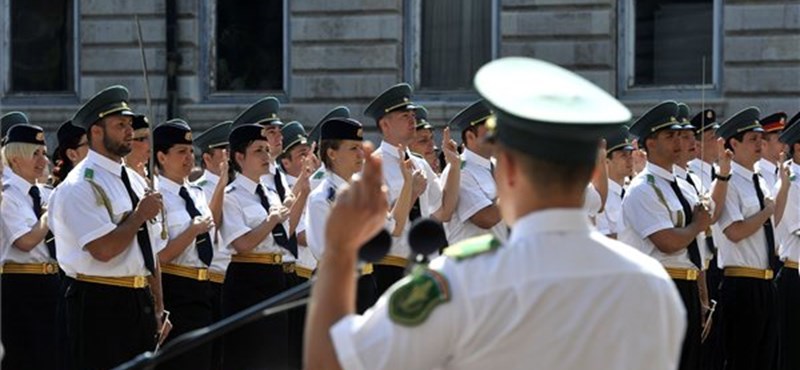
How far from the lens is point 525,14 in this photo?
1897 cm

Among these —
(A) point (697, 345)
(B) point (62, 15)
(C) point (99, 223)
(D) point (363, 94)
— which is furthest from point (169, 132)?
(B) point (62, 15)

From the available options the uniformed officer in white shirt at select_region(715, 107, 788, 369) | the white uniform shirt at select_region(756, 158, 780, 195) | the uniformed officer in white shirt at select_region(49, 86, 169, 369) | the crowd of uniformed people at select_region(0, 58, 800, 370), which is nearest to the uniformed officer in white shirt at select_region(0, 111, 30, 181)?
the crowd of uniformed people at select_region(0, 58, 800, 370)

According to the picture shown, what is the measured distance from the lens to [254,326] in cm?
1078

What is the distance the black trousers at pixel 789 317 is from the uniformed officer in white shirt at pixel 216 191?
3.84 meters

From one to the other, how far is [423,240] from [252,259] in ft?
23.4

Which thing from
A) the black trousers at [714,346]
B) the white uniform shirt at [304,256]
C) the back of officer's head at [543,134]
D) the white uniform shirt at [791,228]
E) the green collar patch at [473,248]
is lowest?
the black trousers at [714,346]

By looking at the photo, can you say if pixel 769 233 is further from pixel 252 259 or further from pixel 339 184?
pixel 252 259

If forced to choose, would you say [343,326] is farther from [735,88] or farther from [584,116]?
[735,88]

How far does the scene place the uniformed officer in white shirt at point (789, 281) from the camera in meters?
11.5

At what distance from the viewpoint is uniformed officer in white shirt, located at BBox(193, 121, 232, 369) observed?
34.6 ft

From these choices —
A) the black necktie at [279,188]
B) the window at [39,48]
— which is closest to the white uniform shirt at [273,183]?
the black necktie at [279,188]

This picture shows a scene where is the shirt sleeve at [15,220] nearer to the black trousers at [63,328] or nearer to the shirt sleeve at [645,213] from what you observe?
the black trousers at [63,328]

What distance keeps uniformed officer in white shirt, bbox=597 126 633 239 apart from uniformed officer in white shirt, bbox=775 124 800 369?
1.14 m

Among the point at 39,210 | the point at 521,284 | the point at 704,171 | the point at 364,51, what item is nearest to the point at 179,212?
the point at 39,210
